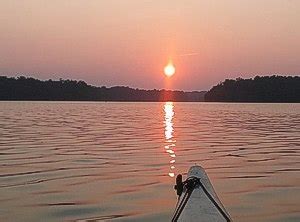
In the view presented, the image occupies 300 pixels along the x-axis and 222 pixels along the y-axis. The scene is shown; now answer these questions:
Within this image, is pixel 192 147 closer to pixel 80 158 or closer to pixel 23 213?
pixel 80 158

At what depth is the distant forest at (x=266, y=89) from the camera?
16262 centimetres

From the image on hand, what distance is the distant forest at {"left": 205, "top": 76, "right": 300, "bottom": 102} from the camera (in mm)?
162625

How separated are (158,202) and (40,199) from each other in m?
2.89

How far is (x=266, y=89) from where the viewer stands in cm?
16938

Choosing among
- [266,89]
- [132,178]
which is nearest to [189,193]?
[132,178]

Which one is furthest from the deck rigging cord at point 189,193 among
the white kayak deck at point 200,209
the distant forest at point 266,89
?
the distant forest at point 266,89

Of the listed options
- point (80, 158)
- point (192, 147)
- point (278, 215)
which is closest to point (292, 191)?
point (278, 215)

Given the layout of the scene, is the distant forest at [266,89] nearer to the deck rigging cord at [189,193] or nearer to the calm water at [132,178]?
the calm water at [132,178]

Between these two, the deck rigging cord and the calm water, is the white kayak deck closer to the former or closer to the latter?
the deck rigging cord

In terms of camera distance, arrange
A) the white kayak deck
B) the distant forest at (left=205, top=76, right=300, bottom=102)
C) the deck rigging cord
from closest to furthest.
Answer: the white kayak deck, the deck rigging cord, the distant forest at (left=205, top=76, right=300, bottom=102)

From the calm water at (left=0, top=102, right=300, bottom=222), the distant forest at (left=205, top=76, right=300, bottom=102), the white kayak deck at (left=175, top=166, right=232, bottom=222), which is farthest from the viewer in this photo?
the distant forest at (left=205, top=76, right=300, bottom=102)

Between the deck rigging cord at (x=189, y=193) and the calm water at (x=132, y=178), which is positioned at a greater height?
the deck rigging cord at (x=189, y=193)

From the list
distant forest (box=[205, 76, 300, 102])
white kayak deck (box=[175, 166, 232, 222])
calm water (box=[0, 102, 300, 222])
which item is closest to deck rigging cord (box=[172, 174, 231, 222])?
white kayak deck (box=[175, 166, 232, 222])

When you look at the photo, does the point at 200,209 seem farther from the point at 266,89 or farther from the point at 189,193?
the point at 266,89
